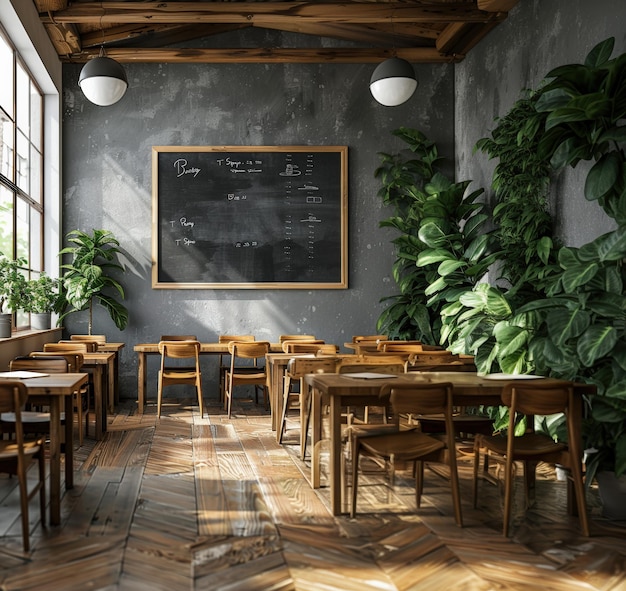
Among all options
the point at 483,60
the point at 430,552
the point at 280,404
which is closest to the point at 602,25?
the point at 483,60

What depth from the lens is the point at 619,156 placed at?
4.75 metres

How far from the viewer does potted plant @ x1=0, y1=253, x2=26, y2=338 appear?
20.5ft

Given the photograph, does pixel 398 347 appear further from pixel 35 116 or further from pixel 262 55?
pixel 35 116

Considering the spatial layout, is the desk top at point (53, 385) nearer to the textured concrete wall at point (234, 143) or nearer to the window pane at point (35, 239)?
the window pane at point (35, 239)

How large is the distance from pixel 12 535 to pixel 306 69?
278 inches

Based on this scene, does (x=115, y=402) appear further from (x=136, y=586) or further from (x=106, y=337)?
(x=136, y=586)

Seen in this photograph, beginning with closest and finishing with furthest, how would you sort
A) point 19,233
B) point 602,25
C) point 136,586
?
point 136,586 < point 602,25 < point 19,233

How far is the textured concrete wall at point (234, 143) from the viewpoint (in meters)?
9.31

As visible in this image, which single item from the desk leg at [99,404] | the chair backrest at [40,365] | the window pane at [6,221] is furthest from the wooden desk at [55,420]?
the window pane at [6,221]

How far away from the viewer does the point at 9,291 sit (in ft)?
20.8

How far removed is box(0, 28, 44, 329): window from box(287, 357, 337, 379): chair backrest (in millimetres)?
3323

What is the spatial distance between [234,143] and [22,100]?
2.38m

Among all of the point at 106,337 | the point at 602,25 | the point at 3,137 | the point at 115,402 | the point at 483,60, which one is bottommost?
the point at 115,402

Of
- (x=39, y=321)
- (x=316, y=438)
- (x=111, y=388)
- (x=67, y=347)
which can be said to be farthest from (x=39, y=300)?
(x=316, y=438)
